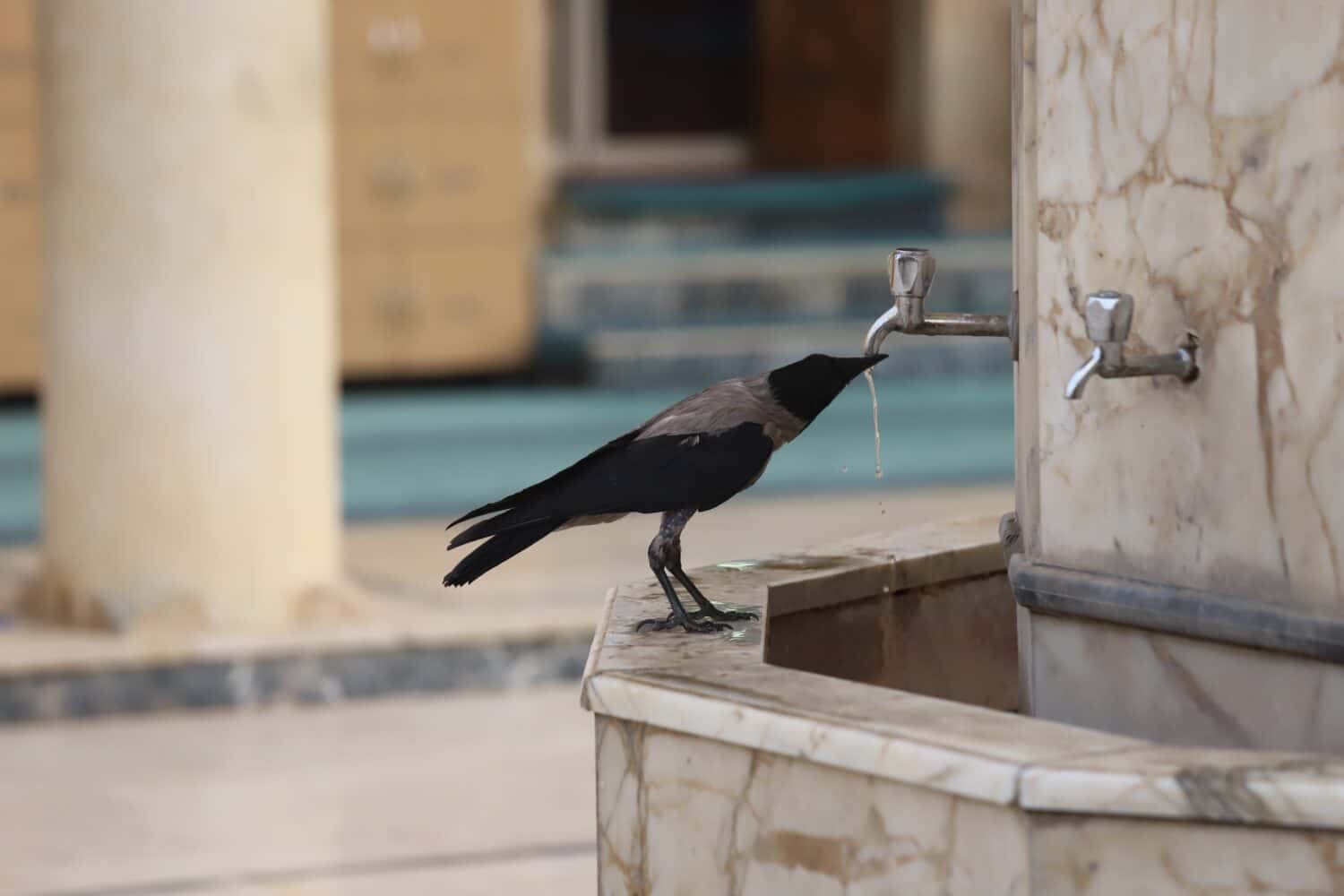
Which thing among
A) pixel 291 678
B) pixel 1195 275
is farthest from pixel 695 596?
pixel 291 678

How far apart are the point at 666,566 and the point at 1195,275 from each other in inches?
23.5

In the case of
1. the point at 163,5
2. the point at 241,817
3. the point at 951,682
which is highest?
the point at 163,5

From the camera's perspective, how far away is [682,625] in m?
2.09

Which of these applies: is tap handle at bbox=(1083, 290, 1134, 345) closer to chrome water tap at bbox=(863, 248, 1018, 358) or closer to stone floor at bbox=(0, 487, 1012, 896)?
chrome water tap at bbox=(863, 248, 1018, 358)

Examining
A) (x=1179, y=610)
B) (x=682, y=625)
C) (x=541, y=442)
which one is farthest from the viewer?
(x=541, y=442)

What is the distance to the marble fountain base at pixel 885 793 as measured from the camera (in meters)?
1.54

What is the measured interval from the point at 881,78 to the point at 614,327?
2.43 metres

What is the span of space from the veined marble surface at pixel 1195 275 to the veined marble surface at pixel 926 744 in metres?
0.25

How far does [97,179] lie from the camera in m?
4.68

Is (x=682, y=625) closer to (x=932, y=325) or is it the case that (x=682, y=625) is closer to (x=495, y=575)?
(x=932, y=325)

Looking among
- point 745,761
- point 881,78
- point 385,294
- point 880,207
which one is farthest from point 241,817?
point 881,78

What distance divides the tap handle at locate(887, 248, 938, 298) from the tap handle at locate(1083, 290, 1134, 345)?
0.27m

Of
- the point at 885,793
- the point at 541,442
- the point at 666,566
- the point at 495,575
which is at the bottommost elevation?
the point at 495,575

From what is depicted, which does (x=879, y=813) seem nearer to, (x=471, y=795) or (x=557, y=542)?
(x=471, y=795)
